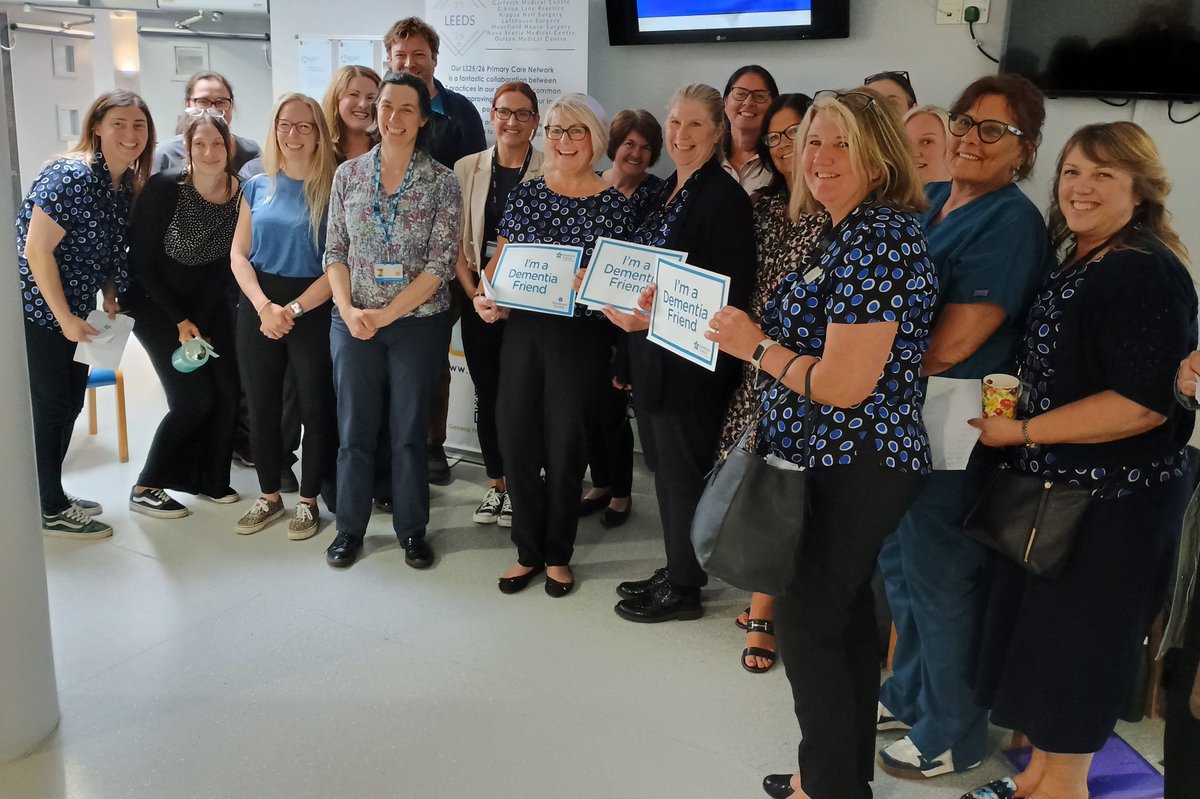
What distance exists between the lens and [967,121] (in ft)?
6.65

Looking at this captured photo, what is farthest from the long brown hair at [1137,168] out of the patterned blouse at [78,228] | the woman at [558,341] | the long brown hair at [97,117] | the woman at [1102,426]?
the patterned blouse at [78,228]

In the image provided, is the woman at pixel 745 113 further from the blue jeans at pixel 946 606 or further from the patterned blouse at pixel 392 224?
the blue jeans at pixel 946 606

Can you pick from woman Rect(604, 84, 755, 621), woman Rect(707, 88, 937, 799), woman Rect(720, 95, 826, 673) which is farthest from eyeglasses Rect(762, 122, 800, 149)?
woman Rect(707, 88, 937, 799)

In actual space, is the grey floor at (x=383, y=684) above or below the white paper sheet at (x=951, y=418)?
below

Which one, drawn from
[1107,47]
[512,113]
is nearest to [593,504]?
[512,113]

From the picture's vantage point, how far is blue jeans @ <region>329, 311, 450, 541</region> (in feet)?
10.7

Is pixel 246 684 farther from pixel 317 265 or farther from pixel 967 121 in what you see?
pixel 967 121

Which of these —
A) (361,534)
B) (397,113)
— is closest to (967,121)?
(397,113)

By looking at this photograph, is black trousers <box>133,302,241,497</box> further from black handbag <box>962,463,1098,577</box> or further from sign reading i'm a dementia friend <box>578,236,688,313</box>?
black handbag <box>962,463,1098,577</box>

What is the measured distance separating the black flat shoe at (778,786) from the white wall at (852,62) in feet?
A: 8.35

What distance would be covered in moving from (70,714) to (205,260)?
1.83 metres

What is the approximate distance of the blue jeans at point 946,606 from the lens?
6.96 feet

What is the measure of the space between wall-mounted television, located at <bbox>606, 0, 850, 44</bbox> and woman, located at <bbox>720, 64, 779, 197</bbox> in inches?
24.8

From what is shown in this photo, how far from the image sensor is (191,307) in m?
3.73
